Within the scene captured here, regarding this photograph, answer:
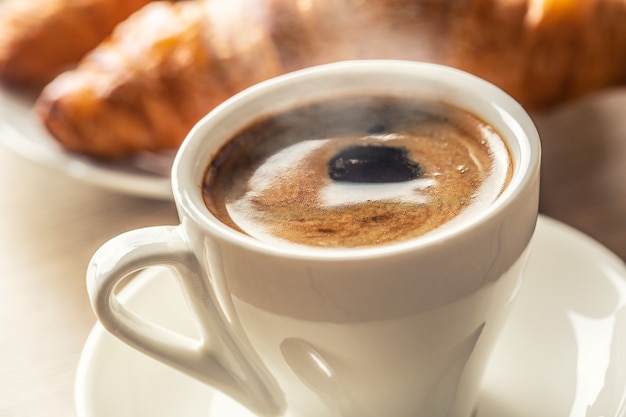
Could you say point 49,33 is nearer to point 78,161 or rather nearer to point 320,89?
Answer: point 78,161

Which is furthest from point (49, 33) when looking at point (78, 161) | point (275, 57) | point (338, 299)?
point (338, 299)

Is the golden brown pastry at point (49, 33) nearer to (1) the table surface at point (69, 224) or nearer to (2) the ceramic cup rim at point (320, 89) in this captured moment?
(1) the table surface at point (69, 224)

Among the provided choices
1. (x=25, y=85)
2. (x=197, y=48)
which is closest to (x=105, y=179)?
(x=197, y=48)

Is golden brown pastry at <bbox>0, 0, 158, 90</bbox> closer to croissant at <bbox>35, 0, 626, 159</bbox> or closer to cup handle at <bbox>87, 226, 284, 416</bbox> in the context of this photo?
croissant at <bbox>35, 0, 626, 159</bbox>

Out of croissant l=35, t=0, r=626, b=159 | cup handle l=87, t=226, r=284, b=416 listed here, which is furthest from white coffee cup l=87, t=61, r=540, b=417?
croissant l=35, t=0, r=626, b=159

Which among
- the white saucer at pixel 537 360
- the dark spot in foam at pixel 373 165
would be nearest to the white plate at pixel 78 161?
the white saucer at pixel 537 360

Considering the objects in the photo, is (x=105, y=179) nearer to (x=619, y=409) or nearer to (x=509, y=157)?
(x=509, y=157)
